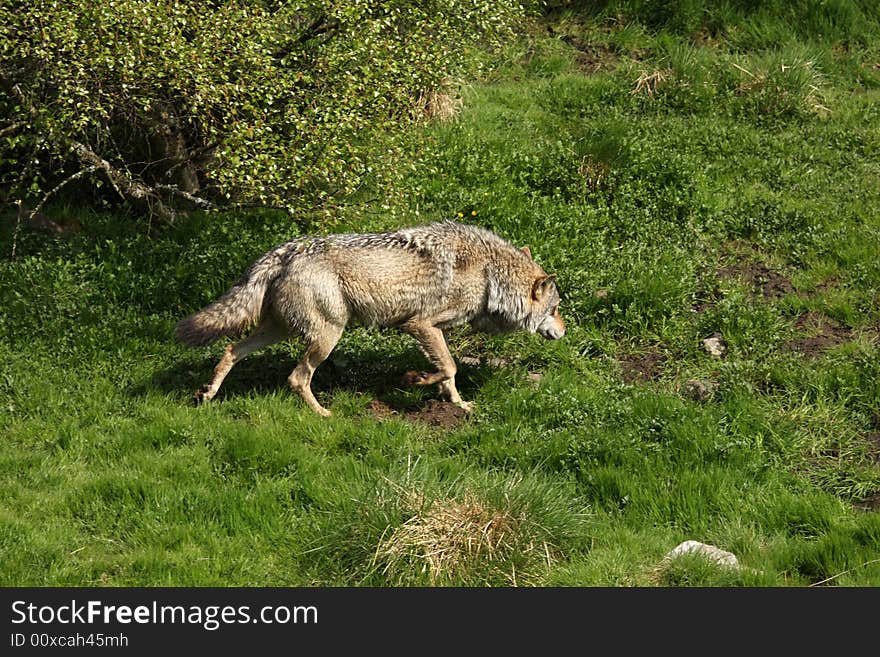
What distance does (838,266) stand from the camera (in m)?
12.0

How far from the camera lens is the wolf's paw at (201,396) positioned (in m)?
9.67

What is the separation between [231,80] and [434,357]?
3.21 metres

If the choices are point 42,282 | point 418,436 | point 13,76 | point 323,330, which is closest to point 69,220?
point 42,282

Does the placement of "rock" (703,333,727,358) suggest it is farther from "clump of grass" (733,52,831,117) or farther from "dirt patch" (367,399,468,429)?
"clump of grass" (733,52,831,117)

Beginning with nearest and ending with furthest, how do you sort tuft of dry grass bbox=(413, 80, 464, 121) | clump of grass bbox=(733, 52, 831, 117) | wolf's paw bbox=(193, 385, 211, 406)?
wolf's paw bbox=(193, 385, 211, 406) → tuft of dry grass bbox=(413, 80, 464, 121) → clump of grass bbox=(733, 52, 831, 117)

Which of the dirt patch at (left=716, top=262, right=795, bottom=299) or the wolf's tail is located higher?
the wolf's tail

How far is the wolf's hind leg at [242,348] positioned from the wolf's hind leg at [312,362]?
0.30m

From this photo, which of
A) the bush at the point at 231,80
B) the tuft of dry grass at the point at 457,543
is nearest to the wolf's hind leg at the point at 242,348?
the bush at the point at 231,80

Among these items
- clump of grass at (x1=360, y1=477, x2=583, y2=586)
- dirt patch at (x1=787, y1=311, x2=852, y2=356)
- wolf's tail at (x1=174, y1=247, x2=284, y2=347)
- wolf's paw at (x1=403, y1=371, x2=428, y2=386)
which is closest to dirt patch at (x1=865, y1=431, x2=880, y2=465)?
dirt patch at (x1=787, y1=311, x2=852, y2=356)

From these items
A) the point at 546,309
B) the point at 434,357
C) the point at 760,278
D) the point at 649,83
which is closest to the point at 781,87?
the point at 649,83

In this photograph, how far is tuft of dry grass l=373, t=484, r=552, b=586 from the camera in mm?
7324

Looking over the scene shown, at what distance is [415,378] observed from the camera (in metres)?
9.91

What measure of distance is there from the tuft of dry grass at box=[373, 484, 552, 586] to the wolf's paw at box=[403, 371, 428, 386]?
90.4 inches

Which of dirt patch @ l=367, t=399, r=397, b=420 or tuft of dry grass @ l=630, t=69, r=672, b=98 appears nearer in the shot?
dirt patch @ l=367, t=399, r=397, b=420
